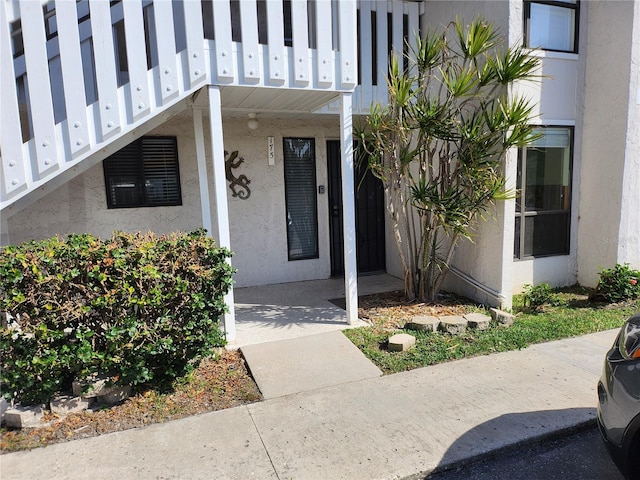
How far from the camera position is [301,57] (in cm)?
425

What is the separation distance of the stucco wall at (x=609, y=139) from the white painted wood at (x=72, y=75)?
21.4ft

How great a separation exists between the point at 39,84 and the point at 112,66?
1.92 feet

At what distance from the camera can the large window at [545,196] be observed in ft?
19.8

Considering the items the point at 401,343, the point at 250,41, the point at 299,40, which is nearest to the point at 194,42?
the point at 250,41

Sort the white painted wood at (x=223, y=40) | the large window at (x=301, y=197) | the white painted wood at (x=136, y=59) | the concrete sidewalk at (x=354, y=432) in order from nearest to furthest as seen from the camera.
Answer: the concrete sidewalk at (x=354, y=432), the white painted wood at (x=136, y=59), the white painted wood at (x=223, y=40), the large window at (x=301, y=197)

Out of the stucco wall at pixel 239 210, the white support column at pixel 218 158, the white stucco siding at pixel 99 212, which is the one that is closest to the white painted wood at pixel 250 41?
the white support column at pixel 218 158

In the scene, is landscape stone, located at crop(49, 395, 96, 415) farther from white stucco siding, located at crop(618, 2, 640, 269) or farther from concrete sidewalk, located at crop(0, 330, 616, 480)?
white stucco siding, located at crop(618, 2, 640, 269)

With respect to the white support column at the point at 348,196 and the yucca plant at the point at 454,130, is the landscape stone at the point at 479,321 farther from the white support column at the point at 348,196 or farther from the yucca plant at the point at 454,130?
the white support column at the point at 348,196

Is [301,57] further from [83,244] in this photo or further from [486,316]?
[486,316]

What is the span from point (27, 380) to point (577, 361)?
470 cm

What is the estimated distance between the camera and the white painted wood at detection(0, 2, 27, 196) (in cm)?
326

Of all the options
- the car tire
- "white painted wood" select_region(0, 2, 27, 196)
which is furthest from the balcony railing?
the car tire

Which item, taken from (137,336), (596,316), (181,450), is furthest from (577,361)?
(137,336)

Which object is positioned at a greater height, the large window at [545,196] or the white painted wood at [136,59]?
the white painted wood at [136,59]
